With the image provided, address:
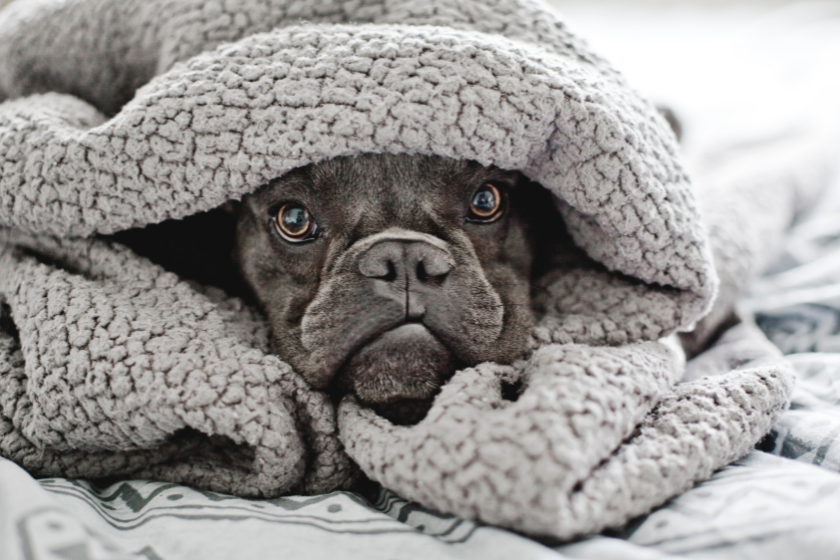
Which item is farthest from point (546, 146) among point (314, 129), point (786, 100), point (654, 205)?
point (786, 100)

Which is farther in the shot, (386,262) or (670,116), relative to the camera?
(670,116)

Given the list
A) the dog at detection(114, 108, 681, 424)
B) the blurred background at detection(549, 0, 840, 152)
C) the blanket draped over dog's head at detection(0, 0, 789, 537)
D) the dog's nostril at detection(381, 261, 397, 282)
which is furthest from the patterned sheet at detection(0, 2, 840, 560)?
the blurred background at detection(549, 0, 840, 152)

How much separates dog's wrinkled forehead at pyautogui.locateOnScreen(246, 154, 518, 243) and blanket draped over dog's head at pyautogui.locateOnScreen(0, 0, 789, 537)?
0.30 feet

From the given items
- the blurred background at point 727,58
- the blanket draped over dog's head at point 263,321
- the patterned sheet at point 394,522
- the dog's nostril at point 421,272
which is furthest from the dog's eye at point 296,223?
the blurred background at point 727,58

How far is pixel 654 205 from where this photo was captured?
918 millimetres

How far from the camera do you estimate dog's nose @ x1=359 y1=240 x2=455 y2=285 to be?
0.88 metres

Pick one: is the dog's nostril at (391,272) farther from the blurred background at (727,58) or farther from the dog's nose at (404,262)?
the blurred background at (727,58)

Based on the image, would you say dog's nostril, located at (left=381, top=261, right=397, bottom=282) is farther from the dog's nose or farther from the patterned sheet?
the patterned sheet

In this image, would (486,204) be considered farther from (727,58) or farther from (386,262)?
(727,58)

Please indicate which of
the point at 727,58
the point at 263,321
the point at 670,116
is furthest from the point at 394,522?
the point at 727,58

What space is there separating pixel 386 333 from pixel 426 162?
12.2 inches

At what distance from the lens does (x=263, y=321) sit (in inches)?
41.5

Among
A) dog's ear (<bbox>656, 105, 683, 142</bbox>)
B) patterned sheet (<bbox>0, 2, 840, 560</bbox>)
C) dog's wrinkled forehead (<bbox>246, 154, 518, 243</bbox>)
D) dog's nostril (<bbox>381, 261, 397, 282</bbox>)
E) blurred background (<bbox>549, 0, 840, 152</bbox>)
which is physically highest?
blurred background (<bbox>549, 0, 840, 152</bbox>)

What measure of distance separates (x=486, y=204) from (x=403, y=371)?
0.37 m
